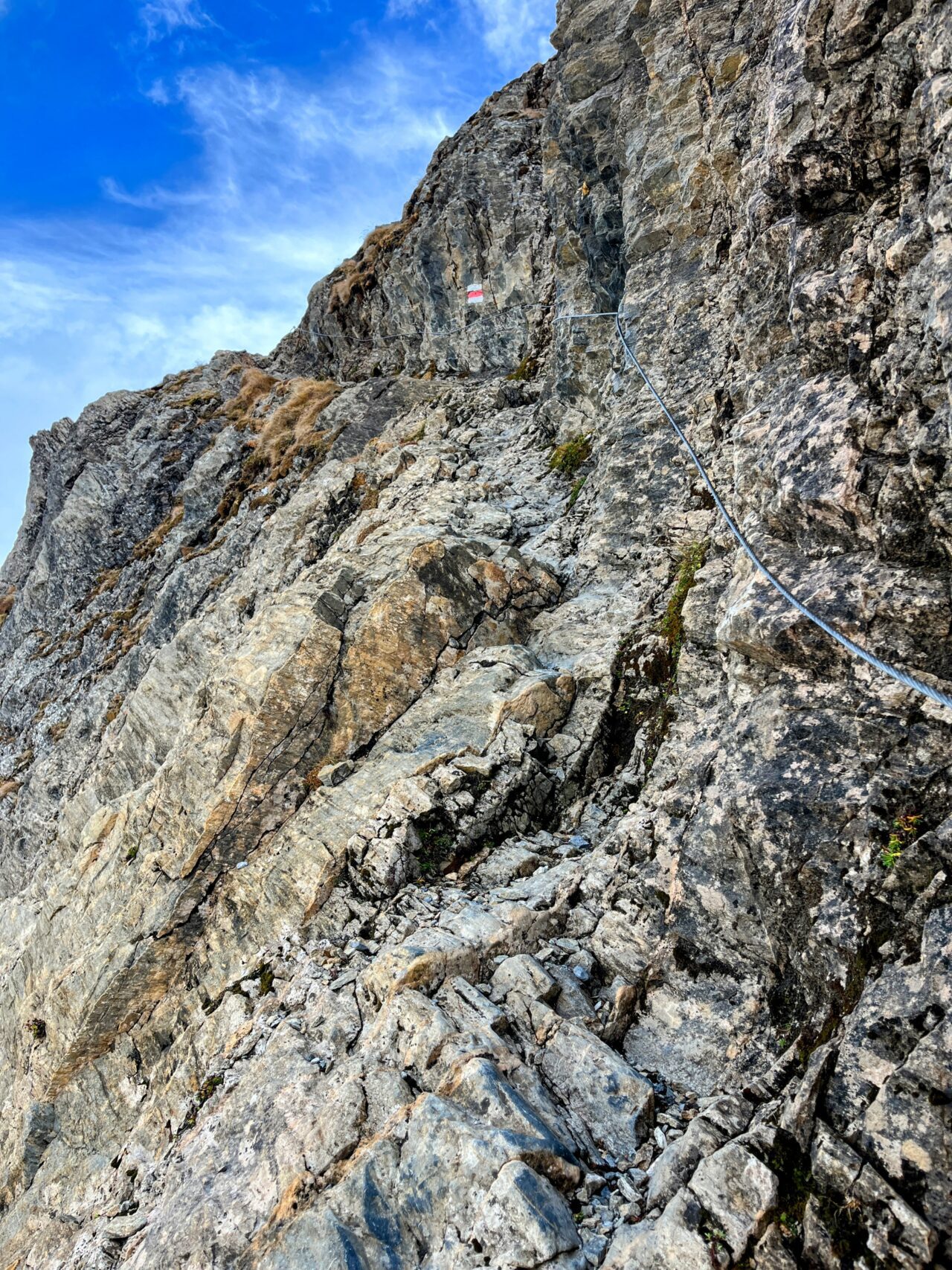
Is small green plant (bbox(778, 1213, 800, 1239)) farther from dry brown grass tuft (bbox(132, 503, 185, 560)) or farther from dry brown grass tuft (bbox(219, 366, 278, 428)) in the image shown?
dry brown grass tuft (bbox(219, 366, 278, 428))

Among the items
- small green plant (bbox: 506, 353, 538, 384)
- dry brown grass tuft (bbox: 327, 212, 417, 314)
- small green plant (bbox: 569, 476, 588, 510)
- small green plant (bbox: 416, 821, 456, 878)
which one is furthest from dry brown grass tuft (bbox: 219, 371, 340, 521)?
small green plant (bbox: 416, 821, 456, 878)

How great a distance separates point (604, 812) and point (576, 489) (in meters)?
10.4

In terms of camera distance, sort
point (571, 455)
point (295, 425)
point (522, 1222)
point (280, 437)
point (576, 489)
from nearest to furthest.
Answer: point (522, 1222) < point (576, 489) < point (571, 455) < point (280, 437) < point (295, 425)

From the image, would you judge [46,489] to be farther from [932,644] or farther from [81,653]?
[932,644]

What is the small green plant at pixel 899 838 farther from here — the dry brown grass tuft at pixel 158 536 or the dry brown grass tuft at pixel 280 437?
the dry brown grass tuft at pixel 158 536

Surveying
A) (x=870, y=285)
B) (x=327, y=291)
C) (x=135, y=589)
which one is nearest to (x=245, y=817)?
(x=870, y=285)

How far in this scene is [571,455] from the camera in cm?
1988

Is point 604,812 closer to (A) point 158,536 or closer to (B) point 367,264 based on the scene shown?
(A) point 158,536

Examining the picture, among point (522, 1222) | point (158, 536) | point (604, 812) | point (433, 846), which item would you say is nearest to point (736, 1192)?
point (522, 1222)

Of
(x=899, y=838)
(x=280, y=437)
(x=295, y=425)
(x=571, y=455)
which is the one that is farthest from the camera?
(x=295, y=425)

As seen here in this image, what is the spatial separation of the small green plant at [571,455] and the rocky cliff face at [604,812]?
13 centimetres

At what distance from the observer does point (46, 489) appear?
4675 centimetres

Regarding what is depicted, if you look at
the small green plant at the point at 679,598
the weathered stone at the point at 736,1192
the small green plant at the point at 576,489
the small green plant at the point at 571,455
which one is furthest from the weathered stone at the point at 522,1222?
the small green plant at the point at 571,455

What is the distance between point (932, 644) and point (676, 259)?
52.5 feet
